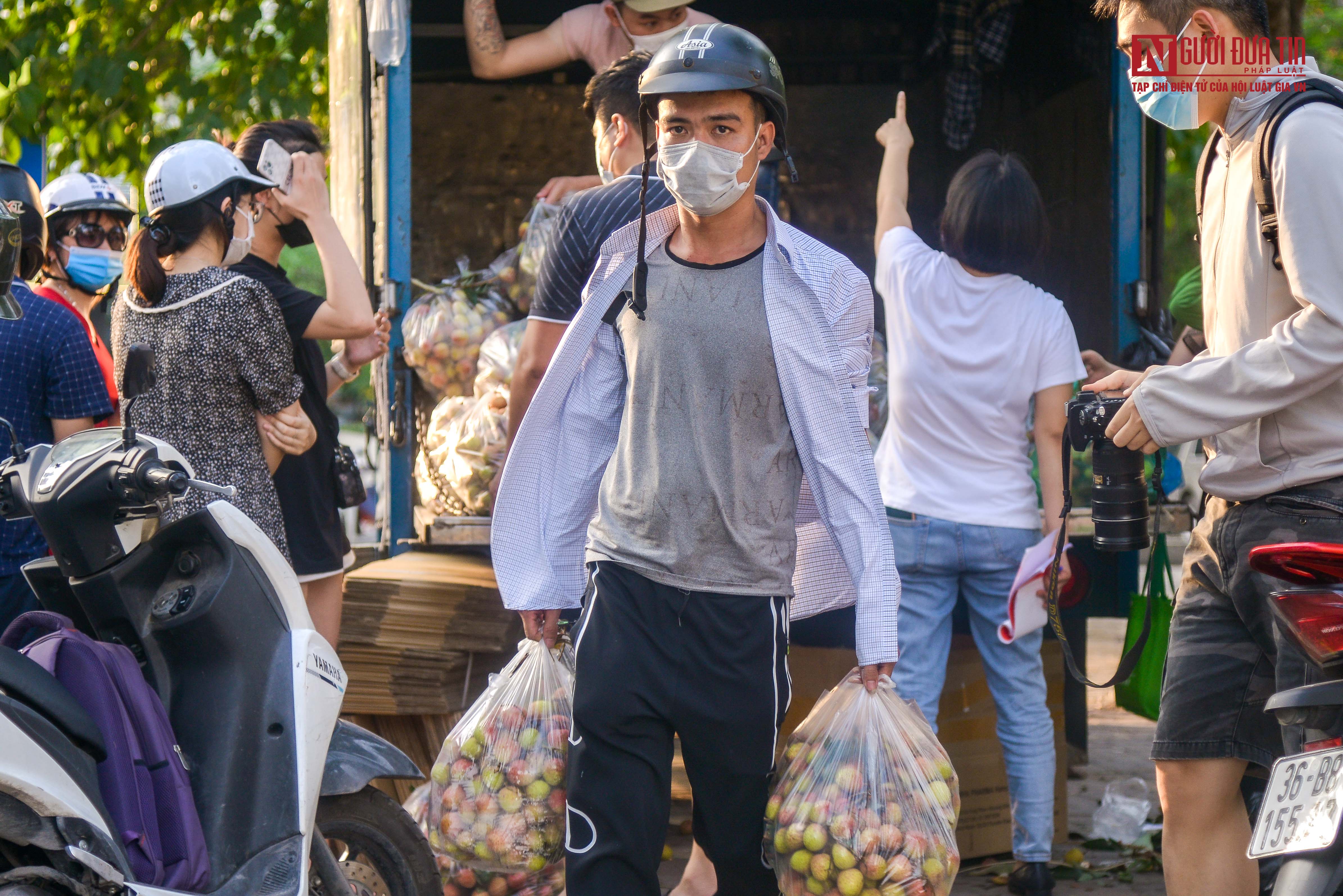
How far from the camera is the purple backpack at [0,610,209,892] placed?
7.75ft

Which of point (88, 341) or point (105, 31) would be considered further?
point (105, 31)

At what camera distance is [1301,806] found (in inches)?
80.5

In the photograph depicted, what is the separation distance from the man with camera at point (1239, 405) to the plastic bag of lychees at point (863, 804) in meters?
0.43

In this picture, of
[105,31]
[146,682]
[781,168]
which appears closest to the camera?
[146,682]

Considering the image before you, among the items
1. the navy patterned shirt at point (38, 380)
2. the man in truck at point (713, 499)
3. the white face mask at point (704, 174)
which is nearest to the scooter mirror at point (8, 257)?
the navy patterned shirt at point (38, 380)

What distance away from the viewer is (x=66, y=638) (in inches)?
94.7

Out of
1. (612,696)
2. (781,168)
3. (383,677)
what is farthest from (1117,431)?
(781,168)

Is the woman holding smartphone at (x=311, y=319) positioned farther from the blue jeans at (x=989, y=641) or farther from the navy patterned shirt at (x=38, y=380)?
the blue jeans at (x=989, y=641)

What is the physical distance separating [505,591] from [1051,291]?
3500mm

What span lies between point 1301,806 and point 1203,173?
1.21 meters

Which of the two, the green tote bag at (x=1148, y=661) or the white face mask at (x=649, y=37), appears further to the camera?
the white face mask at (x=649, y=37)

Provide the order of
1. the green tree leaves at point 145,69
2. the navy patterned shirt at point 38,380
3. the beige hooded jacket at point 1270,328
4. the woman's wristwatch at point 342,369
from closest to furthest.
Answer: the beige hooded jacket at point 1270,328 → the navy patterned shirt at point 38,380 → the woman's wristwatch at point 342,369 → the green tree leaves at point 145,69

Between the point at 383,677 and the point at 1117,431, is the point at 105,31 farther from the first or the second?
the point at 1117,431

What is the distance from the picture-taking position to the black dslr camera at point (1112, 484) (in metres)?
2.53
